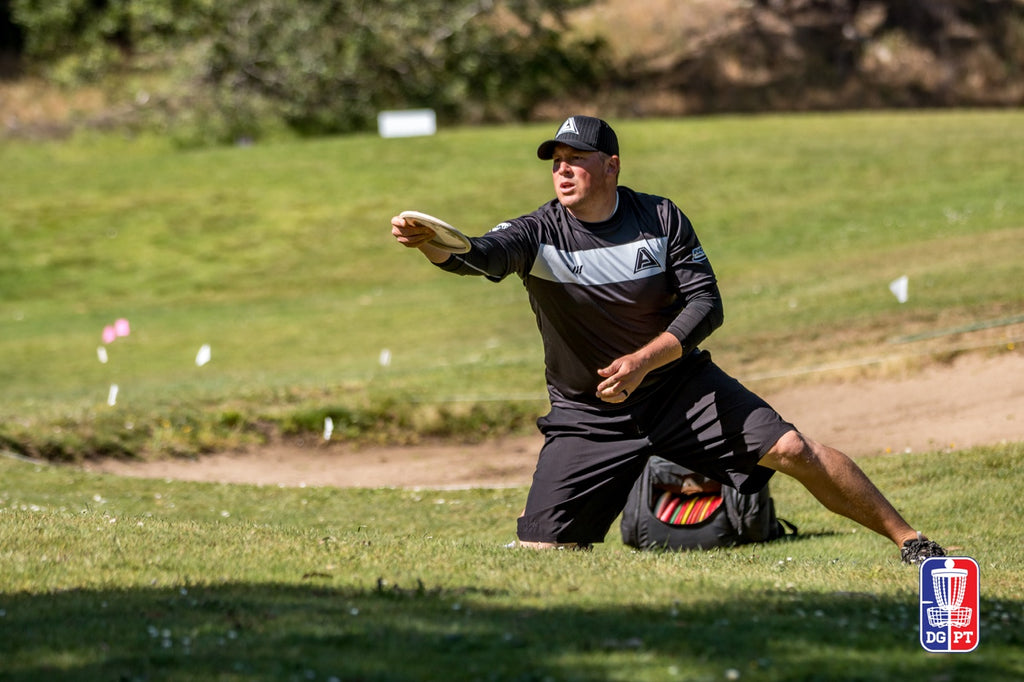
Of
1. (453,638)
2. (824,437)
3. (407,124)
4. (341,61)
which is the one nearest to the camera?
(453,638)

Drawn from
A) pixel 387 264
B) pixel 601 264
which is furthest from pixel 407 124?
pixel 601 264

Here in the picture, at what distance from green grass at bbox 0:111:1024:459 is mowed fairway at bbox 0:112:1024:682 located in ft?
0.26

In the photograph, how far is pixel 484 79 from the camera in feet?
131

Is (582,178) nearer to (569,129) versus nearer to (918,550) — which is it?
(569,129)

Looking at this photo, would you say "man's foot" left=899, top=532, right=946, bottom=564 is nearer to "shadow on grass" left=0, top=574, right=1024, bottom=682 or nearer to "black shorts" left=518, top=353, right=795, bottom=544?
"black shorts" left=518, top=353, right=795, bottom=544

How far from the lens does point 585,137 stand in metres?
6.30

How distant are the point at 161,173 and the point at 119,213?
2.95 metres

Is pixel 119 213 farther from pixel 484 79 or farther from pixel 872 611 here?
pixel 872 611

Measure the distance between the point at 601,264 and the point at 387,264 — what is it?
1870cm

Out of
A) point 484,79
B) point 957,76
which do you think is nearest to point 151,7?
point 484,79

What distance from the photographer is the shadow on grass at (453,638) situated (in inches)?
164

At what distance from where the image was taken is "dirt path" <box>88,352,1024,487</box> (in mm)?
11188

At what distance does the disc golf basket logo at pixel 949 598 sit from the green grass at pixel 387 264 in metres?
8.22

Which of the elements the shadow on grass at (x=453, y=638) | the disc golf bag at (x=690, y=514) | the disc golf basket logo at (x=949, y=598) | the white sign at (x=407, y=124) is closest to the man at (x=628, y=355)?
the shadow on grass at (x=453, y=638)
